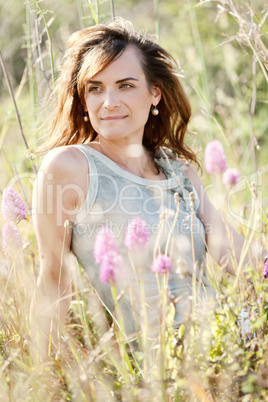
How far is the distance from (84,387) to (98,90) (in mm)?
1004

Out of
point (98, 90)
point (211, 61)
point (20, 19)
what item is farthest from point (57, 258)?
point (20, 19)

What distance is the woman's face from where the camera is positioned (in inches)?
63.0

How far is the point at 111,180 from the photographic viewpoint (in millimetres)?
1590

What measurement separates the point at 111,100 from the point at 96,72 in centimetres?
11

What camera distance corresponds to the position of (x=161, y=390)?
942 mm

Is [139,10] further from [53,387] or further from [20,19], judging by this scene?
[53,387]

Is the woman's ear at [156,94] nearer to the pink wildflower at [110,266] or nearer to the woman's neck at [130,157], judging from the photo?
the woman's neck at [130,157]

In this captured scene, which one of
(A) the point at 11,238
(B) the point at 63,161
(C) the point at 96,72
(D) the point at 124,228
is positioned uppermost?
(C) the point at 96,72

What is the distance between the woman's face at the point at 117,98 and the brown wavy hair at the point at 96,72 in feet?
0.10

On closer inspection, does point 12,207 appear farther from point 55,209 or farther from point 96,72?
point 96,72

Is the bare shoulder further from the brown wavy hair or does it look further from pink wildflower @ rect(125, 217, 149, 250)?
pink wildflower @ rect(125, 217, 149, 250)

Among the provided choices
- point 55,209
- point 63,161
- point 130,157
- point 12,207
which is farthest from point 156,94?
point 12,207

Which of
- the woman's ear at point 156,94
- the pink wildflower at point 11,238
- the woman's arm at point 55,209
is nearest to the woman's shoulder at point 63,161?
the woman's arm at point 55,209

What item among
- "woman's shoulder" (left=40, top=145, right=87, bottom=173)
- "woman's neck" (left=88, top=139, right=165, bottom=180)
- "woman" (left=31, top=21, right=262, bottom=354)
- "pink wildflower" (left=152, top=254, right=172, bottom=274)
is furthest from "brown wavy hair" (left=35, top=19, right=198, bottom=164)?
"pink wildflower" (left=152, top=254, right=172, bottom=274)
